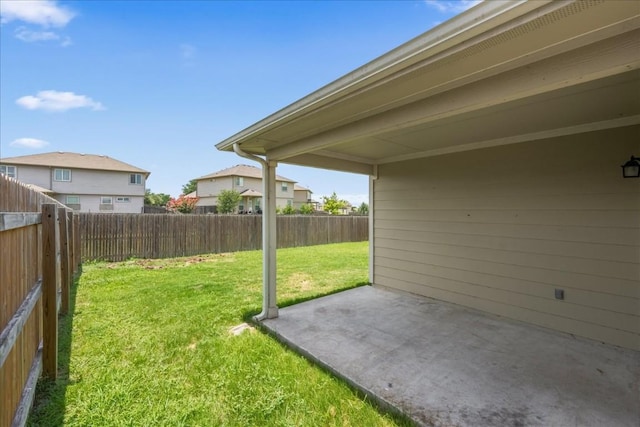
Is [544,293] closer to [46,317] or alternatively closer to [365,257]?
[46,317]

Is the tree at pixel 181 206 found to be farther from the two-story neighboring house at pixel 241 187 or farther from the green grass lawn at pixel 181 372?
the green grass lawn at pixel 181 372

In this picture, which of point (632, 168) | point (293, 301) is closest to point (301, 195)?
point (293, 301)

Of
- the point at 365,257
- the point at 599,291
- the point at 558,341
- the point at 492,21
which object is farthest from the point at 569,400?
the point at 365,257

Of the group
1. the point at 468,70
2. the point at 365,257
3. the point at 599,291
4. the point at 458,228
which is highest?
the point at 468,70

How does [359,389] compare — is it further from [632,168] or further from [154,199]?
[154,199]

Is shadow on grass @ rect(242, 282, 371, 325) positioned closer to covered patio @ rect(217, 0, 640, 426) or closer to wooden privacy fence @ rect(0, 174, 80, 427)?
covered patio @ rect(217, 0, 640, 426)

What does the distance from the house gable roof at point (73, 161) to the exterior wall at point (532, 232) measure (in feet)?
76.9

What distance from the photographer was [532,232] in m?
3.87

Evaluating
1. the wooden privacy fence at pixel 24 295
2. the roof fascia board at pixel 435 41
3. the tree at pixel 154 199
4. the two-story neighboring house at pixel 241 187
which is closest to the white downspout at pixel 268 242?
the roof fascia board at pixel 435 41

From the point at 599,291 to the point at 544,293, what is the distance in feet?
1.74

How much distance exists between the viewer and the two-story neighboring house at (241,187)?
26.5 metres

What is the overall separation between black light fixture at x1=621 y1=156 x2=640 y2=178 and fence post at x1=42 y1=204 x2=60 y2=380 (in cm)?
551

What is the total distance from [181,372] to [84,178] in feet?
80.0

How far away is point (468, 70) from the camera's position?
1814mm
